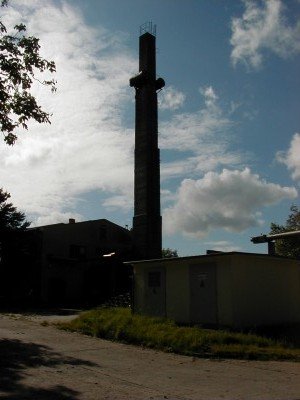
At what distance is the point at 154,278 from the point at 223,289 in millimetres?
3820

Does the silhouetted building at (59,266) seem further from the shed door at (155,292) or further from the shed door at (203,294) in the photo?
the shed door at (203,294)

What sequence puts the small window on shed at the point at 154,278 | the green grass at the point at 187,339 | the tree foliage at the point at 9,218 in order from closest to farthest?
the green grass at the point at 187,339 < the small window on shed at the point at 154,278 < the tree foliage at the point at 9,218

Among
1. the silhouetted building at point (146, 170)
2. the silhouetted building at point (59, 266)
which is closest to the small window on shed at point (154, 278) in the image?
the silhouetted building at point (59, 266)

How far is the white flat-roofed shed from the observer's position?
17.2 metres

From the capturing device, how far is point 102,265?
130 feet

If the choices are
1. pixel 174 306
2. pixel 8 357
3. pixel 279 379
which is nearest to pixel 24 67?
pixel 8 357

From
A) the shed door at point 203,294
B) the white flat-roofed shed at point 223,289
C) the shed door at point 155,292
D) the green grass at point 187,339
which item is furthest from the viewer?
the shed door at point 155,292

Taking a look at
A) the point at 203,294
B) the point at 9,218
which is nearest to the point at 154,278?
the point at 203,294

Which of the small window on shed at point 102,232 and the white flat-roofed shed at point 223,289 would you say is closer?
the white flat-roofed shed at point 223,289

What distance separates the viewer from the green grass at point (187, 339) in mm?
12688

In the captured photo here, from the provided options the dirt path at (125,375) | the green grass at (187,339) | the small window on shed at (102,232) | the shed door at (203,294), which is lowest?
the dirt path at (125,375)

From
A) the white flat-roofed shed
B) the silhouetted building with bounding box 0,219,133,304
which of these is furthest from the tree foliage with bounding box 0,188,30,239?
the white flat-roofed shed

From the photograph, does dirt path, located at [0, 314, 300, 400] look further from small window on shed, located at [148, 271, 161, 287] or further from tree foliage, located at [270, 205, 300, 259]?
tree foliage, located at [270, 205, 300, 259]

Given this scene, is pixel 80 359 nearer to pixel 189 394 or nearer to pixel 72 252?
pixel 189 394
